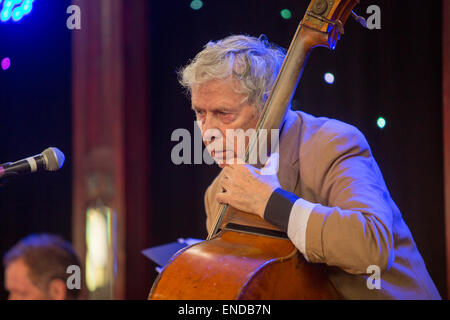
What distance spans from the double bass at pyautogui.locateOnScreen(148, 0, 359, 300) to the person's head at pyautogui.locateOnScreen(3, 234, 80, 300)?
97 cm

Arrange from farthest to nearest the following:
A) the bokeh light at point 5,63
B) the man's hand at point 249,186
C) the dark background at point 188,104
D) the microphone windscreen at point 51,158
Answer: the bokeh light at point 5,63, the dark background at point 188,104, the microphone windscreen at point 51,158, the man's hand at point 249,186

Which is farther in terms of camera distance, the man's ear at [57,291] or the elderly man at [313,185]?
the man's ear at [57,291]

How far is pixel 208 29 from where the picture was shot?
263 centimetres

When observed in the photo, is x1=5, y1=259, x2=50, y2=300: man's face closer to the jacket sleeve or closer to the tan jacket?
the tan jacket

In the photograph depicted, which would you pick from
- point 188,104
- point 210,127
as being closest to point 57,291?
point 210,127

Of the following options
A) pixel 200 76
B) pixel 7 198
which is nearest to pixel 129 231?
pixel 7 198

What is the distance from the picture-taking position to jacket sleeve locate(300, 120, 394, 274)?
1.28 metres

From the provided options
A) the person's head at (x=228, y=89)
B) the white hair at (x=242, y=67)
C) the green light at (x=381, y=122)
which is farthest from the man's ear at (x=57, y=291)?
the green light at (x=381, y=122)

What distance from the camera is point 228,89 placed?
182 centimetres

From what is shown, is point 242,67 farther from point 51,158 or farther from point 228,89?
point 51,158

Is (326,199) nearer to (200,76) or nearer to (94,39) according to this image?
(200,76)

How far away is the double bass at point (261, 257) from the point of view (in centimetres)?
127

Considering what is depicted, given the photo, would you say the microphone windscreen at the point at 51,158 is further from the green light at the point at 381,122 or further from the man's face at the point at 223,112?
the green light at the point at 381,122
